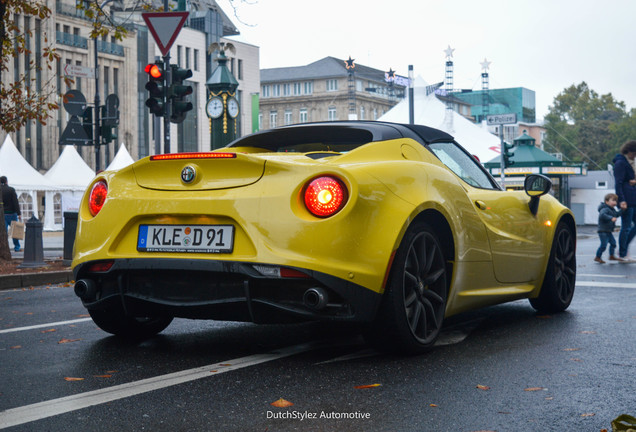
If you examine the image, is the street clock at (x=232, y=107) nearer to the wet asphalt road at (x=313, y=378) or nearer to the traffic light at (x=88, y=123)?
the traffic light at (x=88, y=123)

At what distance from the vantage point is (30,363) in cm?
454

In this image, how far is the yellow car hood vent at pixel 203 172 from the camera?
4.42 metres

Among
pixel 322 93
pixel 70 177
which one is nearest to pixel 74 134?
pixel 70 177

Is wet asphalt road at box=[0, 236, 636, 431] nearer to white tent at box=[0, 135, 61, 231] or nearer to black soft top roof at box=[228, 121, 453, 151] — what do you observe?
black soft top roof at box=[228, 121, 453, 151]

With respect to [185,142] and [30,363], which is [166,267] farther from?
[185,142]

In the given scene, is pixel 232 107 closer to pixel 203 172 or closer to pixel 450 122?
pixel 203 172

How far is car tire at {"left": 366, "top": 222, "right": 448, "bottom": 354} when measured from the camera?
440 cm

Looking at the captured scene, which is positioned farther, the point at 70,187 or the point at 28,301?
the point at 70,187

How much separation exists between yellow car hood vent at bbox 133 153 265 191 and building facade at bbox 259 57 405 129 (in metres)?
104

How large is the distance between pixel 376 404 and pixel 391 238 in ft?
3.37

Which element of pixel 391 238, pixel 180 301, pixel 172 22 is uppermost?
pixel 172 22

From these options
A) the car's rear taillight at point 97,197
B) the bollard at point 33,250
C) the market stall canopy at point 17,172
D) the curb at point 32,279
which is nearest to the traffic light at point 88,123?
the bollard at point 33,250

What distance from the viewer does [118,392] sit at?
12.3 feet

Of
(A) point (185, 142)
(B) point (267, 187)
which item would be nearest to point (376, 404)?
(B) point (267, 187)
